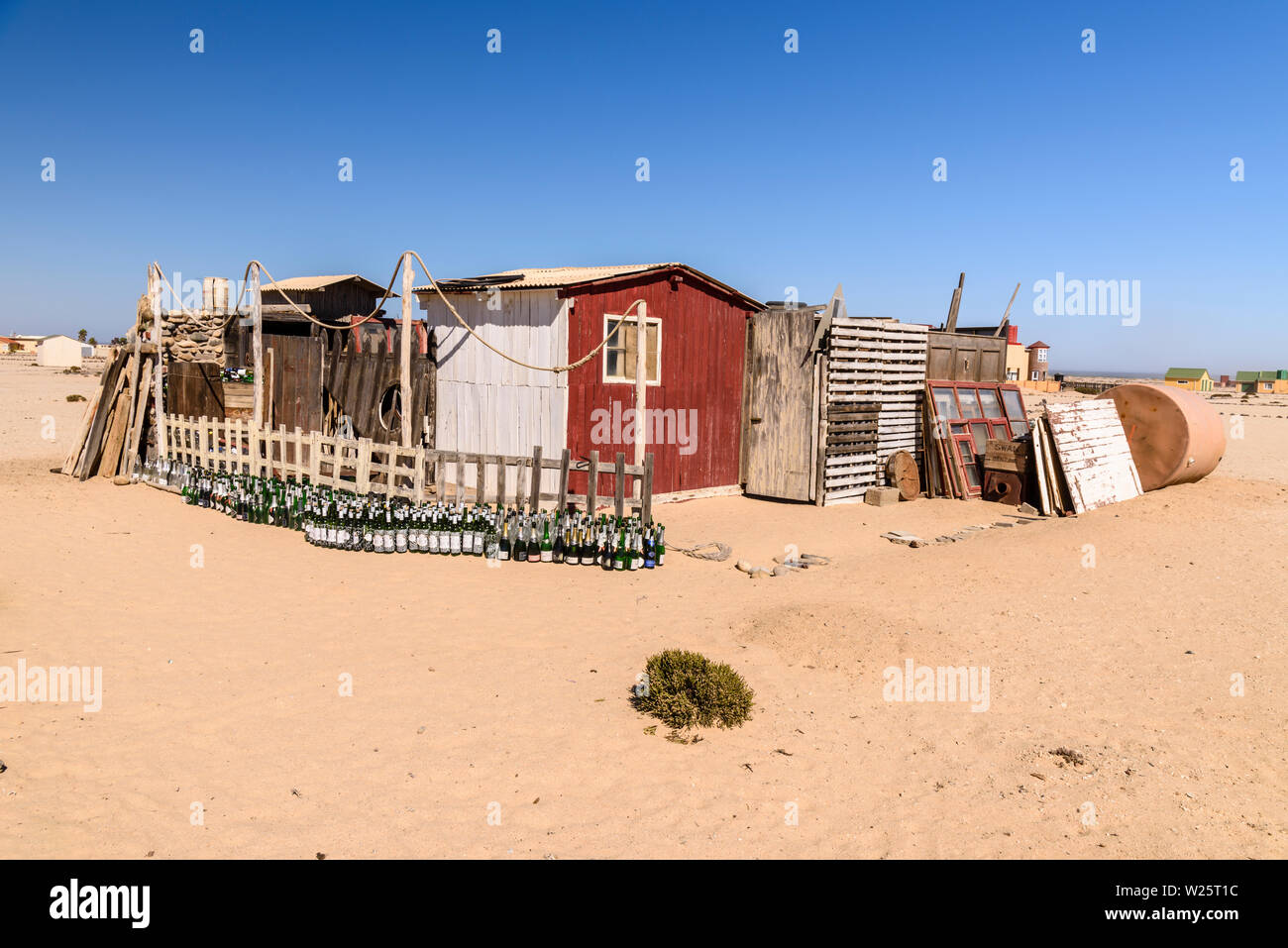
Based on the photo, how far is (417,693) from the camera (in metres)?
6.37

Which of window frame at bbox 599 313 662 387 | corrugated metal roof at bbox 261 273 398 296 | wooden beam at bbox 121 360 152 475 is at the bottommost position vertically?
wooden beam at bbox 121 360 152 475

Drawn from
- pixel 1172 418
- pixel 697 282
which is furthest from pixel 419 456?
pixel 1172 418

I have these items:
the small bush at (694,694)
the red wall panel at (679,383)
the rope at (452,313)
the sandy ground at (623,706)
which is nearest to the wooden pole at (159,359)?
the rope at (452,313)

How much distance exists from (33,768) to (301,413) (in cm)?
1140

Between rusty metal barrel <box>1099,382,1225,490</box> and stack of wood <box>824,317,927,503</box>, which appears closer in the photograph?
rusty metal barrel <box>1099,382,1225,490</box>

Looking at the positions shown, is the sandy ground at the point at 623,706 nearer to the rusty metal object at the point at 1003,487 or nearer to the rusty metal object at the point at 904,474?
the rusty metal object at the point at 1003,487

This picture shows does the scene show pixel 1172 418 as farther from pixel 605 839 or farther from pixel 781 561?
pixel 605 839

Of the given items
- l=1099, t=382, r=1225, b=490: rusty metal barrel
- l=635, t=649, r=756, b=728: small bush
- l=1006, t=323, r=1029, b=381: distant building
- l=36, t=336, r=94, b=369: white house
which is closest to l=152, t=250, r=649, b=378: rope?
l=635, t=649, r=756, b=728: small bush

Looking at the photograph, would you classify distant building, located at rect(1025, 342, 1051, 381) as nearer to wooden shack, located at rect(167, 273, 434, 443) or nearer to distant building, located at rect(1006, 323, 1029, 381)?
distant building, located at rect(1006, 323, 1029, 381)

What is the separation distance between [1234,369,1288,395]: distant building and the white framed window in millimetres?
72100

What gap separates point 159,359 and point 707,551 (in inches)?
448

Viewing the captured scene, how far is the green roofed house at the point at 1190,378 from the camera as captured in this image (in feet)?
237

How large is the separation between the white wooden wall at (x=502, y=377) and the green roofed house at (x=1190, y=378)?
247ft

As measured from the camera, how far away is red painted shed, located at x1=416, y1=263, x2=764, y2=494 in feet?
44.1
